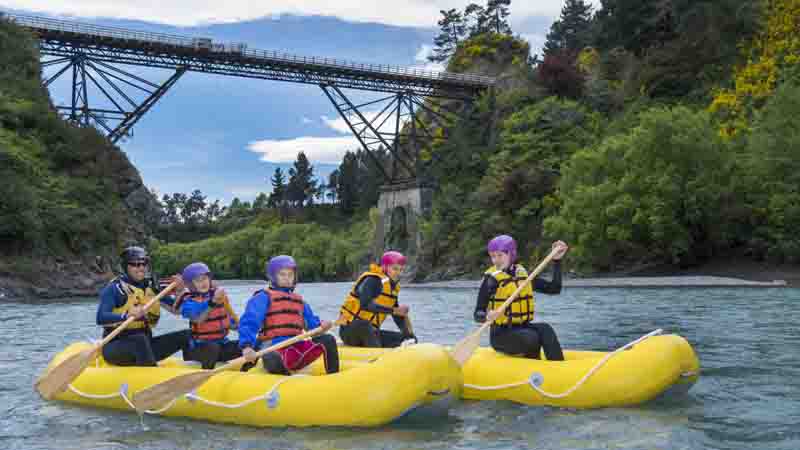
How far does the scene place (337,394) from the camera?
246 inches

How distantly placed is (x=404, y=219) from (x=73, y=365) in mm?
40267

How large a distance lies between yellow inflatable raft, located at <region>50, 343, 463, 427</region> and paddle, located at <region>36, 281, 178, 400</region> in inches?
30.2

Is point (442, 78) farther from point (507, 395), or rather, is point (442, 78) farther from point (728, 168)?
point (507, 395)

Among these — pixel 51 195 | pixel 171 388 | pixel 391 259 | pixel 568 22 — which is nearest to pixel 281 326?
pixel 171 388

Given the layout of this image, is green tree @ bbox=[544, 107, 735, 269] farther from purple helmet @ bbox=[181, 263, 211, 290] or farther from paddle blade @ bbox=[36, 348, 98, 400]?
paddle blade @ bbox=[36, 348, 98, 400]

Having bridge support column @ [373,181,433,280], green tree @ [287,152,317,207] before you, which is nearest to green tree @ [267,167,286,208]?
green tree @ [287,152,317,207]

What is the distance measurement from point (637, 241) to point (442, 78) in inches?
759

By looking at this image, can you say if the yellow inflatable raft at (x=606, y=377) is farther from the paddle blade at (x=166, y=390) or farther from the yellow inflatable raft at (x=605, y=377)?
the paddle blade at (x=166, y=390)

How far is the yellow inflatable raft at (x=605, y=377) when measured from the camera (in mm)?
6910

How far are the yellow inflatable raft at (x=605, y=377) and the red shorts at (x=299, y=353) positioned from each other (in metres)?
1.68

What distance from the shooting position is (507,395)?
7.30 m

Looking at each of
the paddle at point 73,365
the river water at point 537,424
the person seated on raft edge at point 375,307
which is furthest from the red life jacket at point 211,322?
the person seated on raft edge at point 375,307

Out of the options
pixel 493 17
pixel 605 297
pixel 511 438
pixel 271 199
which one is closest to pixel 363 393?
pixel 511 438

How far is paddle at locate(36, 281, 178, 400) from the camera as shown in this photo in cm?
737
